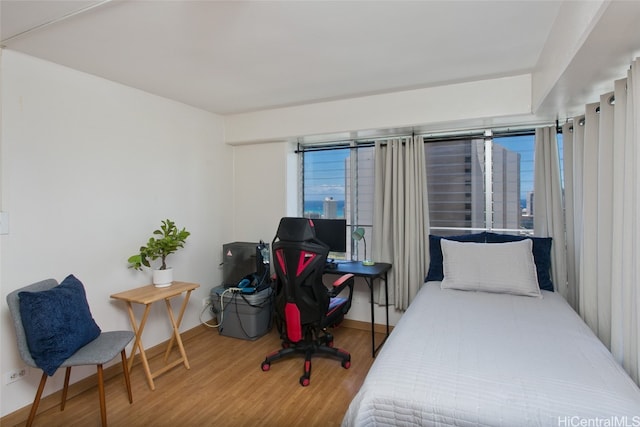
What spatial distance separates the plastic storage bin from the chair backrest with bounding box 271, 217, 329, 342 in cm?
83

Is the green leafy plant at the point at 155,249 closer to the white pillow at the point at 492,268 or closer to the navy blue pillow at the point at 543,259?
the white pillow at the point at 492,268

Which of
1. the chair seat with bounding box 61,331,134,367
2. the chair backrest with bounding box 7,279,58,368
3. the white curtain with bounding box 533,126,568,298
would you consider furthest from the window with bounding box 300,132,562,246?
the chair backrest with bounding box 7,279,58,368

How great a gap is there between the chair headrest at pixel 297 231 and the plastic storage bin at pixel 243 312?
1094mm

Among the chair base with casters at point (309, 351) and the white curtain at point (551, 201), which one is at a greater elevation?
the white curtain at point (551, 201)

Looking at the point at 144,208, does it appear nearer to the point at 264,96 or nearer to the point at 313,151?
the point at 264,96

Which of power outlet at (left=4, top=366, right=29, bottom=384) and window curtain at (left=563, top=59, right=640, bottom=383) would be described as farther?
power outlet at (left=4, top=366, right=29, bottom=384)

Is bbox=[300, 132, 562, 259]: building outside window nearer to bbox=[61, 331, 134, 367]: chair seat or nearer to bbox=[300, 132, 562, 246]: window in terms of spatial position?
bbox=[300, 132, 562, 246]: window

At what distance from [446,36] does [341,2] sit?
0.76m

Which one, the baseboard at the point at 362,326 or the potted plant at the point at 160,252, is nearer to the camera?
Answer: the potted plant at the point at 160,252

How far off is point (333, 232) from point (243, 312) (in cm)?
126

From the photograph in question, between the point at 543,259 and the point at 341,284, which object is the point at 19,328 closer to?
the point at 341,284

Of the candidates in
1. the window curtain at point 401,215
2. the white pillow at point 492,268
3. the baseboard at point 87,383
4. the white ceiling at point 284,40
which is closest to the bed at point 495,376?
the white pillow at point 492,268

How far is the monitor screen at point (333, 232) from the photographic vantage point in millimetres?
3469

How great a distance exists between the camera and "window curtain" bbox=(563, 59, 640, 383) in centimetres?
163
